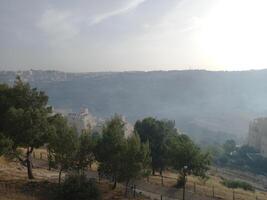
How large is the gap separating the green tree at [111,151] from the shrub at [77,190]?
3995 millimetres

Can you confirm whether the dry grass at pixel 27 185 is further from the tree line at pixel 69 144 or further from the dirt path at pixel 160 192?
the dirt path at pixel 160 192

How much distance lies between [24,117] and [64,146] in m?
3.63

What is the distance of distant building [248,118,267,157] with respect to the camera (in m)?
121

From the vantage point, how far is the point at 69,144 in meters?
30.6

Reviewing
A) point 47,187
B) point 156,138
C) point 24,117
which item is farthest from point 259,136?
point 24,117

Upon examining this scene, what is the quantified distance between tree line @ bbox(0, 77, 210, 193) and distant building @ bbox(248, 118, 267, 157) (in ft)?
295

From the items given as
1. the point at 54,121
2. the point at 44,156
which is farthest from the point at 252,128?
the point at 54,121

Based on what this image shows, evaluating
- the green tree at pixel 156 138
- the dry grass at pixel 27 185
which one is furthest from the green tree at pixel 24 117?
the green tree at pixel 156 138

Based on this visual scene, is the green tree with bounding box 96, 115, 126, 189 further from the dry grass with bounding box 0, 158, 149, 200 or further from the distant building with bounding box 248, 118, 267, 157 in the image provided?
the distant building with bounding box 248, 118, 267, 157

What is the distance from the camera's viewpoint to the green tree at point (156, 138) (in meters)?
47.6

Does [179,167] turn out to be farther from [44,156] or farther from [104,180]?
[44,156]

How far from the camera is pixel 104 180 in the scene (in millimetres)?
36812

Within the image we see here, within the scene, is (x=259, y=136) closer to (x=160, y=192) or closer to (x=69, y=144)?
(x=160, y=192)

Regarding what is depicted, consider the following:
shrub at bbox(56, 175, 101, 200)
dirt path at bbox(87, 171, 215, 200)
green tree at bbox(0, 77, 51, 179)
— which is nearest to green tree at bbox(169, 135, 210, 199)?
dirt path at bbox(87, 171, 215, 200)
